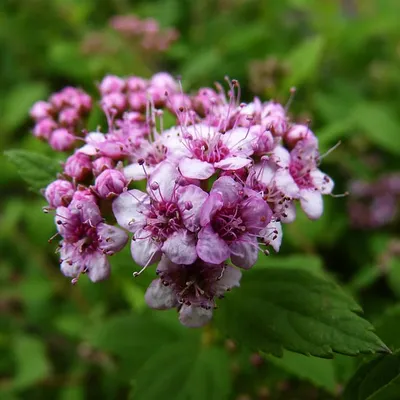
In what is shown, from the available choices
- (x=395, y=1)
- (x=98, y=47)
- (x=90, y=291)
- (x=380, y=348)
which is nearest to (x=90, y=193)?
(x=380, y=348)

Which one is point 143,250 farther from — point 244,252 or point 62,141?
point 62,141

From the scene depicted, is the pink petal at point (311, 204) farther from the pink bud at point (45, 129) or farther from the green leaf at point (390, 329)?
the pink bud at point (45, 129)

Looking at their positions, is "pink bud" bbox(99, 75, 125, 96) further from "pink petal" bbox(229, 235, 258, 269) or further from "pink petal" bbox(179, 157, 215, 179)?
"pink petal" bbox(229, 235, 258, 269)

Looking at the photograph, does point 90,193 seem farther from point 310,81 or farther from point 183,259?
point 310,81

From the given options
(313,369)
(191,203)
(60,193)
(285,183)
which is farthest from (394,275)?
(60,193)

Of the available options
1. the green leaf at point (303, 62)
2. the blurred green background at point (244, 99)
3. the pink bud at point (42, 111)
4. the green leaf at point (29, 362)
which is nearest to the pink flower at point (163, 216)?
the blurred green background at point (244, 99)
